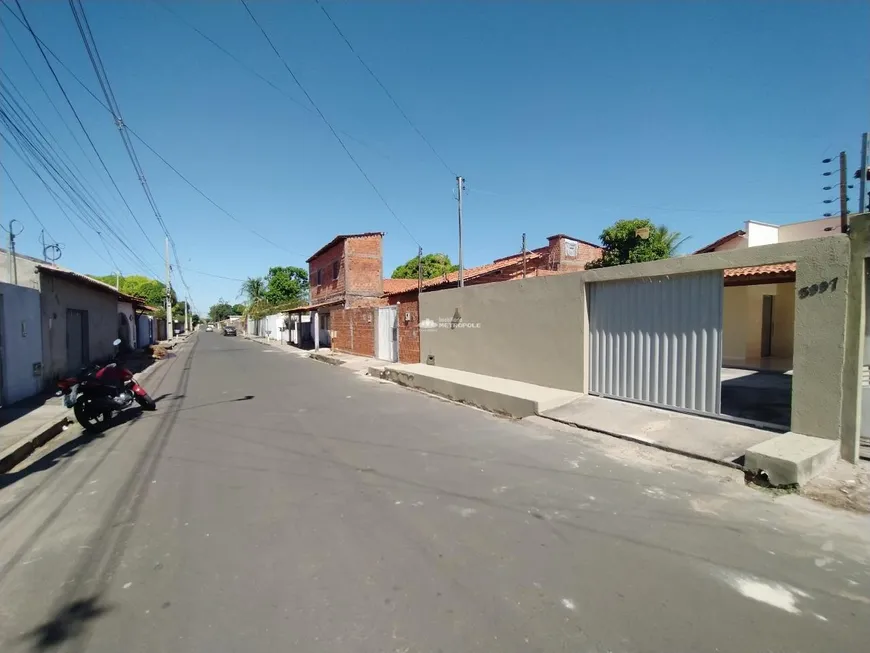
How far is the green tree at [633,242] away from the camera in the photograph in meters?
20.3

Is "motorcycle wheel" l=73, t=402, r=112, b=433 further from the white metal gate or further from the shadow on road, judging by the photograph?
the white metal gate

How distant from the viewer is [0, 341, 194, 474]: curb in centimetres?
542

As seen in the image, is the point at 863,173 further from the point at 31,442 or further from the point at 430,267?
the point at 430,267

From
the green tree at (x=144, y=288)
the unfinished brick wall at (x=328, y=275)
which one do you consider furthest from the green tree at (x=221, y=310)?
the unfinished brick wall at (x=328, y=275)

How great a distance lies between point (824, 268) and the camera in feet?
16.0

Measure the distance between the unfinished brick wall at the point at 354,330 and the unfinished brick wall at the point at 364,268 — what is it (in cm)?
228

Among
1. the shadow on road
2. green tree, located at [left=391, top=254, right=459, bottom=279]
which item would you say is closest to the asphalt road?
the shadow on road

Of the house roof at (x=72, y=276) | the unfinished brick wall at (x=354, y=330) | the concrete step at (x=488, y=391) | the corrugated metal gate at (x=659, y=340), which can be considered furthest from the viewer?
the unfinished brick wall at (x=354, y=330)

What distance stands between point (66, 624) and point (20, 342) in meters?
9.77

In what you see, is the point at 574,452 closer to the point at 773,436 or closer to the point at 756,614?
the point at 773,436

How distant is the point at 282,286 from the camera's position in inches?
2393

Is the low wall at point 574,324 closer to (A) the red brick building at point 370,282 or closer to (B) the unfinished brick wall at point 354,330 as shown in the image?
(A) the red brick building at point 370,282

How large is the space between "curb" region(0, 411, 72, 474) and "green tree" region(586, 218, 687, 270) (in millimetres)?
19059

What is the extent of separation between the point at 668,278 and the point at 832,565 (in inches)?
178
